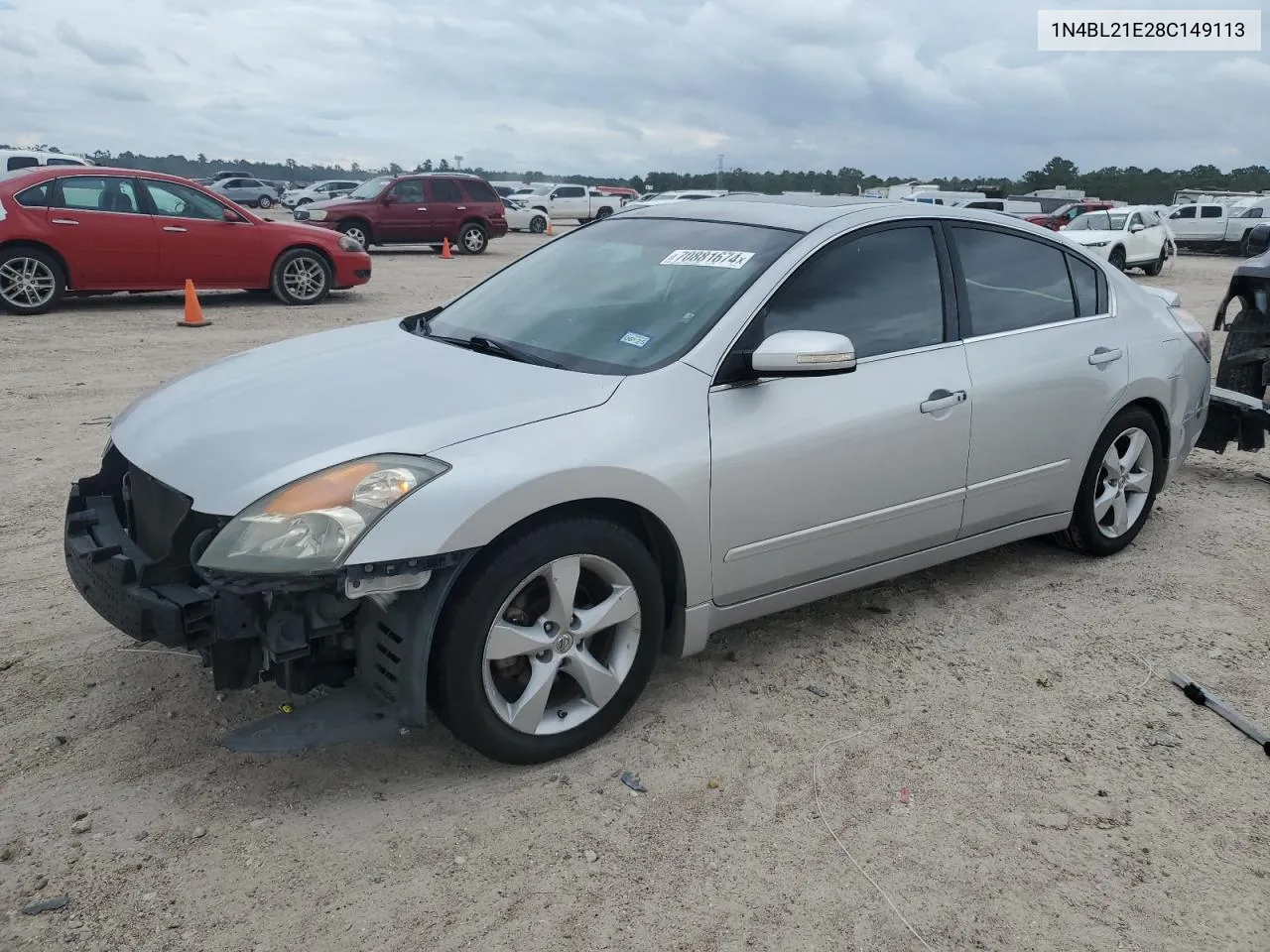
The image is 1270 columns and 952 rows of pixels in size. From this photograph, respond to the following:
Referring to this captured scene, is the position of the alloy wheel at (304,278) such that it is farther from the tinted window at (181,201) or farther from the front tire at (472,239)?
the front tire at (472,239)

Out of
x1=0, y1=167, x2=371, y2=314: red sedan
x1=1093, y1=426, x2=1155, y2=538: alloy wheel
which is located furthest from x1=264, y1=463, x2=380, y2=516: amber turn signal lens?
x1=0, y1=167, x2=371, y2=314: red sedan

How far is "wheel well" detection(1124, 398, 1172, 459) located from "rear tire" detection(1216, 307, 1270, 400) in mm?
1978

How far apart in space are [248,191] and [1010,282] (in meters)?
49.3

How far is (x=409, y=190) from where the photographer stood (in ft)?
72.5

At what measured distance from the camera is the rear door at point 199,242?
38.8 ft

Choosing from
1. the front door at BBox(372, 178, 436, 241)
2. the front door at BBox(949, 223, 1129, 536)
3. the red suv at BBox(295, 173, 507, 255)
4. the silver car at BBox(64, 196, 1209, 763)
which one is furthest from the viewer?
the front door at BBox(372, 178, 436, 241)

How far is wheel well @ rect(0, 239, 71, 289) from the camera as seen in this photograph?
36.0ft

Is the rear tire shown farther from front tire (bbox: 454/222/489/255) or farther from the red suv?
front tire (bbox: 454/222/489/255)

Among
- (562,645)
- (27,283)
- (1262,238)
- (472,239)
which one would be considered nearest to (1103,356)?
(562,645)

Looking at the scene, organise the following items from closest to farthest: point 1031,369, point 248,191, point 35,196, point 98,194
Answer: point 1031,369 → point 35,196 → point 98,194 → point 248,191

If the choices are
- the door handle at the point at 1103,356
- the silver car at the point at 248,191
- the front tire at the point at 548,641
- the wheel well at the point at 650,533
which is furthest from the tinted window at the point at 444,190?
the silver car at the point at 248,191

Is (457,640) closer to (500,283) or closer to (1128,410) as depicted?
(500,283)

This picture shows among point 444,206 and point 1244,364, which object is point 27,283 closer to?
point 1244,364

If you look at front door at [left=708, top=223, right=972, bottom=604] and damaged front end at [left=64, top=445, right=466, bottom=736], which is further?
front door at [left=708, top=223, right=972, bottom=604]
